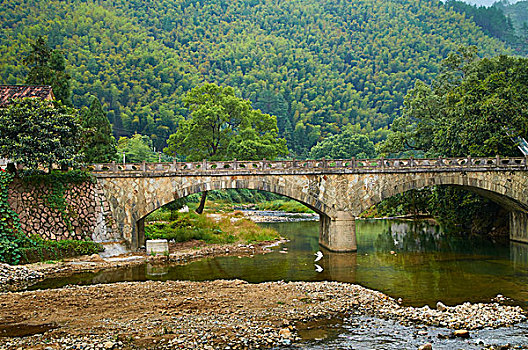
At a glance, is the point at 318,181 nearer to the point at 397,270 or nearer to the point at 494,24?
the point at 397,270

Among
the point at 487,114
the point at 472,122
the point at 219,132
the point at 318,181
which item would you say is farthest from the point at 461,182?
the point at 219,132

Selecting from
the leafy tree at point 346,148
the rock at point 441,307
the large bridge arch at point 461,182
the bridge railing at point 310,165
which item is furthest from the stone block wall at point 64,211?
the leafy tree at point 346,148

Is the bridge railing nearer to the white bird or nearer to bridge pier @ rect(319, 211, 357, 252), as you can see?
A: bridge pier @ rect(319, 211, 357, 252)

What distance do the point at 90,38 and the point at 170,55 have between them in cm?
2249

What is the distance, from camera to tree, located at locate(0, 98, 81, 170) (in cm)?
2828

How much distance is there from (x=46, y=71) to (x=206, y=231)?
2169 cm

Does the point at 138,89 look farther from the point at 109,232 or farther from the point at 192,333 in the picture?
the point at 192,333

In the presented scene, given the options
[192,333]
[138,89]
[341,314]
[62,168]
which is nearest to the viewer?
[192,333]

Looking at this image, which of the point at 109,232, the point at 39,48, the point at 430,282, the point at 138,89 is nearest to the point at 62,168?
the point at 109,232

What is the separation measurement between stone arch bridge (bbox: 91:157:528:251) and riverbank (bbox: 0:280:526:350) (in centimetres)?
956

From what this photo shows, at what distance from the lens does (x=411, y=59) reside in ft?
491

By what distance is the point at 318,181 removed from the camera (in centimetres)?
3322

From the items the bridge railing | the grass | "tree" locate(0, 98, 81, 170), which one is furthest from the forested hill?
"tree" locate(0, 98, 81, 170)

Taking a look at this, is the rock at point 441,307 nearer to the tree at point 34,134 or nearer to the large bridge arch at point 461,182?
the large bridge arch at point 461,182
